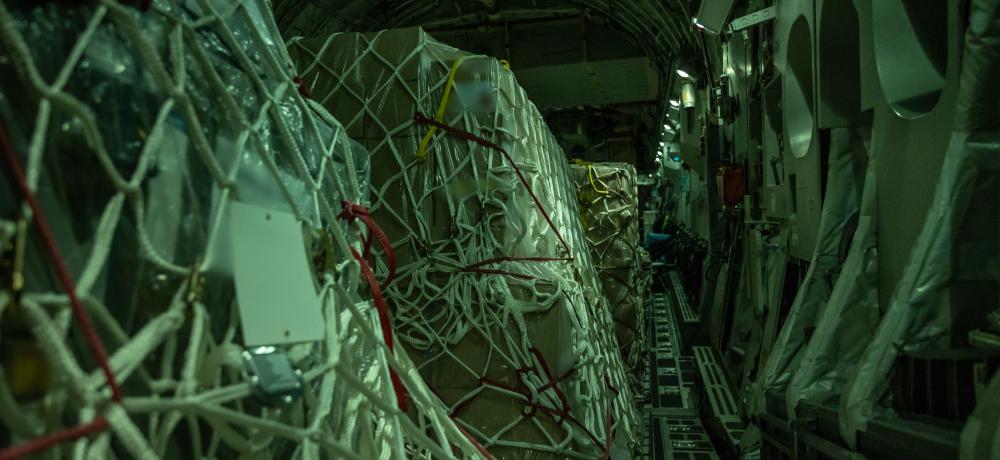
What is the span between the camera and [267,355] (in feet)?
2.64

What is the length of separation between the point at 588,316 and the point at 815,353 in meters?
0.94

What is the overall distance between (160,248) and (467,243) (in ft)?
5.24

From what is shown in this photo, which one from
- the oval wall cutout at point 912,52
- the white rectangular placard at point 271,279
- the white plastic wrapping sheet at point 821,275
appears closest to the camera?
the white rectangular placard at point 271,279

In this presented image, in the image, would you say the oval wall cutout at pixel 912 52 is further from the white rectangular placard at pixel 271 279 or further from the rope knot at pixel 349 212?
the white rectangular placard at pixel 271 279

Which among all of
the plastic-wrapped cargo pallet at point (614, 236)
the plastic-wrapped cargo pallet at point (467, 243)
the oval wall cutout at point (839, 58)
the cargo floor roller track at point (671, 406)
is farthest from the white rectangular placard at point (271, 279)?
the plastic-wrapped cargo pallet at point (614, 236)

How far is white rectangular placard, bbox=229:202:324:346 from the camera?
0.80m

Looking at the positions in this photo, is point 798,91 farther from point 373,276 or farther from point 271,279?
point 271,279

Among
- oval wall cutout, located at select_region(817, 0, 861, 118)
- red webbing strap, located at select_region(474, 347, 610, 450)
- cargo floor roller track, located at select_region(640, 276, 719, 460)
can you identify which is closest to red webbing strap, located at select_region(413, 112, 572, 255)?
red webbing strap, located at select_region(474, 347, 610, 450)

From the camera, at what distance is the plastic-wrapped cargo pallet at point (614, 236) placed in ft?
17.1

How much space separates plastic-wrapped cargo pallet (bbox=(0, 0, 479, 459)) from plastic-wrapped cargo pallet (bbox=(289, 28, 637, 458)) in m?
1.19

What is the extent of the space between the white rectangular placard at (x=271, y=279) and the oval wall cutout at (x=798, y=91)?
9.39ft

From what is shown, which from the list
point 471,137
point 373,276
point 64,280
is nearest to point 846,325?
point 471,137

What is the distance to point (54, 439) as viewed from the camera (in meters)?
0.54

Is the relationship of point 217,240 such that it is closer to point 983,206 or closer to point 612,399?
point 983,206
